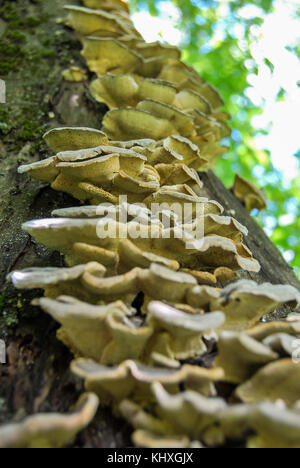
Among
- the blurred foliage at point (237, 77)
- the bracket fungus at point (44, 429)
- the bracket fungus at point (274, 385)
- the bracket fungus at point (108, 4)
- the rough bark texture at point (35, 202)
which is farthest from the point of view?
the blurred foliage at point (237, 77)

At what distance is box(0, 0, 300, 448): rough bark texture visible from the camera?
1920 millimetres

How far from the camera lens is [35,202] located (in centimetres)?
311

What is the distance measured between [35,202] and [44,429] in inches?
79.6

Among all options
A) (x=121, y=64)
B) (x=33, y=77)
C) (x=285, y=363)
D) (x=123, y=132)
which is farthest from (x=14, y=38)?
(x=285, y=363)

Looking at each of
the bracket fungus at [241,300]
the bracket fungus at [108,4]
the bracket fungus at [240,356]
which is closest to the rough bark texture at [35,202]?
the bracket fungus at [108,4]

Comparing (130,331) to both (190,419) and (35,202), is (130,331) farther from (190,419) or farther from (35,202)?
(35,202)

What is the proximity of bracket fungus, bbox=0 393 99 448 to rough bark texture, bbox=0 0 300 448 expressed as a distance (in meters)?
0.27

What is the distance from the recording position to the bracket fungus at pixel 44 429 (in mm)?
1406

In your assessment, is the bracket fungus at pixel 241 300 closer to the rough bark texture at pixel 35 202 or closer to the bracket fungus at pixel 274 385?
the bracket fungus at pixel 274 385

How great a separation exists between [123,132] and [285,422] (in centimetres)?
279

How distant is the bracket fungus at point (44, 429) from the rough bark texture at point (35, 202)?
0.27m

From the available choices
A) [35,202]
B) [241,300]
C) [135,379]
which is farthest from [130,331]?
[35,202]
